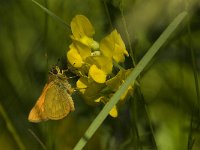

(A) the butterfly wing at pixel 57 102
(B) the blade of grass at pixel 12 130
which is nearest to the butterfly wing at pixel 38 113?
(A) the butterfly wing at pixel 57 102

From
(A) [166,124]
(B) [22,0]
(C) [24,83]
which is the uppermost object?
(B) [22,0]

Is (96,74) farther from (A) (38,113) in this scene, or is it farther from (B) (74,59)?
(A) (38,113)

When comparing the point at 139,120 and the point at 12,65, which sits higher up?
the point at 12,65

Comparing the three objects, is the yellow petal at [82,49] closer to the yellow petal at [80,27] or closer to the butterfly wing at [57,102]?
the yellow petal at [80,27]

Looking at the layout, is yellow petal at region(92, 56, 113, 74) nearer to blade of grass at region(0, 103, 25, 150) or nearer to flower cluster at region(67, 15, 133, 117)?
flower cluster at region(67, 15, 133, 117)

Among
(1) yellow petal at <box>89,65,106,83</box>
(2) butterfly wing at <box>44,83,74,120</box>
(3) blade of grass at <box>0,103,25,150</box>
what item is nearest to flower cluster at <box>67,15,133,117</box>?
(1) yellow petal at <box>89,65,106,83</box>

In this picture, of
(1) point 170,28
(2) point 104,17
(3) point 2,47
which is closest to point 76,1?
(2) point 104,17

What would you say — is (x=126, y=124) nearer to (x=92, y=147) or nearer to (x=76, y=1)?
(x=92, y=147)
